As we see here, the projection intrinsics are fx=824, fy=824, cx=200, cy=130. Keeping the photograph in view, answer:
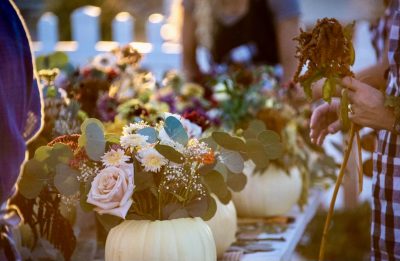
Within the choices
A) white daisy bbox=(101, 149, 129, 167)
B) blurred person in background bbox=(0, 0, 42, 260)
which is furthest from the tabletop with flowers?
blurred person in background bbox=(0, 0, 42, 260)

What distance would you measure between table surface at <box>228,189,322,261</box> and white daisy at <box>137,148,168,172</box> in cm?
55

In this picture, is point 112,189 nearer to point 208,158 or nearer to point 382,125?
point 208,158

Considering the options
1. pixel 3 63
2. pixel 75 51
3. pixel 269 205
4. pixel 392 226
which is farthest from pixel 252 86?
pixel 75 51

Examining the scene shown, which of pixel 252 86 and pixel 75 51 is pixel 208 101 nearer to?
pixel 252 86

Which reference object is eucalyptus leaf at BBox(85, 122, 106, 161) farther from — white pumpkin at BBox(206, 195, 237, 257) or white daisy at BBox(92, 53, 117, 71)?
white daisy at BBox(92, 53, 117, 71)

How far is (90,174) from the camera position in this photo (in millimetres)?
1751

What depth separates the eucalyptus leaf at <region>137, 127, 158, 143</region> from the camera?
1.76 metres

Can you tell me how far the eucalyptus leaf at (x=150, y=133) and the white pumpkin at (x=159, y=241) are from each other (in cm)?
18

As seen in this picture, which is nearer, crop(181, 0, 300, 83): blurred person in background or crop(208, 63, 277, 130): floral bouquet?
crop(208, 63, 277, 130): floral bouquet

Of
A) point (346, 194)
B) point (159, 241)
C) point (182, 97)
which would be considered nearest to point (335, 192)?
point (159, 241)

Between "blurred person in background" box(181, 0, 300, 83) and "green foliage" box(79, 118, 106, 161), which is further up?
"blurred person in background" box(181, 0, 300, 83)

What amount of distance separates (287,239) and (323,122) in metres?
0.50

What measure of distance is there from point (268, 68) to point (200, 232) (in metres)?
1.63

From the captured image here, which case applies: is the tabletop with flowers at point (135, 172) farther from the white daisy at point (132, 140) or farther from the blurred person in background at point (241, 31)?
the blurred person in background at point (241, 31)
